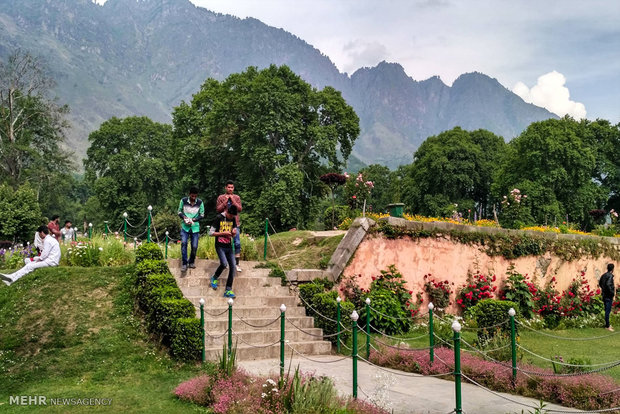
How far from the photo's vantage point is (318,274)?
1185 cm

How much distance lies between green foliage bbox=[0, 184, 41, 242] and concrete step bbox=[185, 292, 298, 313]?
25.3 m

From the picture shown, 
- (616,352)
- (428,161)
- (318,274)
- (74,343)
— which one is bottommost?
(616,352)

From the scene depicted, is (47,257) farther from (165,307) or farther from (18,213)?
(18,213)

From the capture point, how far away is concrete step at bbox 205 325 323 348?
8.87 m

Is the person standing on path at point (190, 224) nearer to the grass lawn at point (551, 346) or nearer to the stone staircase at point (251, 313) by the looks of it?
the stone staircase at point (251, 313)

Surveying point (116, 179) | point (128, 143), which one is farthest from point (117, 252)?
point (128, 143)

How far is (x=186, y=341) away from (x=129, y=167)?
37.3 metres

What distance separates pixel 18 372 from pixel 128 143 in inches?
1589

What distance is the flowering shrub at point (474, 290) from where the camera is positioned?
14.1 metres

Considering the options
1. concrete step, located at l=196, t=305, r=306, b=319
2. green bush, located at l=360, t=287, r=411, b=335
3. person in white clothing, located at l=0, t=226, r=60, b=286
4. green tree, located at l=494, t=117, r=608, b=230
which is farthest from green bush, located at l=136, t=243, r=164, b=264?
green tree, located at l=494, t=117, r=608, b=230

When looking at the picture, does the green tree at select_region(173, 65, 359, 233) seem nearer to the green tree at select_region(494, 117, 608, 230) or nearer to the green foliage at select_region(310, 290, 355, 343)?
the green tree at select_region(494, 117, 608, 230)

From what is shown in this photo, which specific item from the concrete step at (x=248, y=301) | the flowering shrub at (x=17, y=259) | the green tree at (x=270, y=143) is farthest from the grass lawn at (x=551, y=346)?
the green tree at (x=270, y=143)

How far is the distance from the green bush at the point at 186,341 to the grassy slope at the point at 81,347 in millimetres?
176

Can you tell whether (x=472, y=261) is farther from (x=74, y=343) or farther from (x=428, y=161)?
(x=428, y=161)
